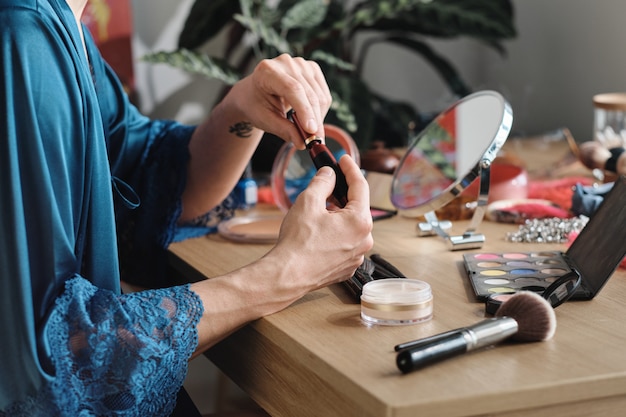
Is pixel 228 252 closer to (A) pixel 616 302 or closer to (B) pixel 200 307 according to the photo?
(B) pixel 200 307

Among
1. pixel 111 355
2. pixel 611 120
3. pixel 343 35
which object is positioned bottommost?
pixel 111 355

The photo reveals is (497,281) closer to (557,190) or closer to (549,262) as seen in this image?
(549,262)

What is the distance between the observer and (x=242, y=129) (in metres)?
1.25

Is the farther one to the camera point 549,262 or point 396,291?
point 549,262

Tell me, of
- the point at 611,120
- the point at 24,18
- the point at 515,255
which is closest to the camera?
the point at 24,18

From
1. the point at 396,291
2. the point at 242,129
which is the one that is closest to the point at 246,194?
the point at 242,129

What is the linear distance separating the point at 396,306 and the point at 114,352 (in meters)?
0.28

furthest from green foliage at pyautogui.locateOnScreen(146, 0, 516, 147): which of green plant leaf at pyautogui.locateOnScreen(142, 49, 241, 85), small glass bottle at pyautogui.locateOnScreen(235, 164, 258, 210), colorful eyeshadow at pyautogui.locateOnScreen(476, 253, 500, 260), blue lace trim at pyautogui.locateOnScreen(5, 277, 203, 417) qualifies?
blue lace trim at pyautogui.locateOnScreen(5, 277, 203, 417)

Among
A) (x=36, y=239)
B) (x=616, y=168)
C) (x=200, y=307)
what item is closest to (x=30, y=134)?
(x=36, y=239)

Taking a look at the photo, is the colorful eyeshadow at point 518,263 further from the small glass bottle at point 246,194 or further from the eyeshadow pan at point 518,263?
the small glass bottle at point 246,194

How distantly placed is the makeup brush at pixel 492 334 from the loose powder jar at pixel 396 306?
0.07 m

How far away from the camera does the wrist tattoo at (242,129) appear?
48.9 inches

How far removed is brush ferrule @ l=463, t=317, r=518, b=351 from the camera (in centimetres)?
74

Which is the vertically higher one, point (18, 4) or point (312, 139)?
point (18, 4)
